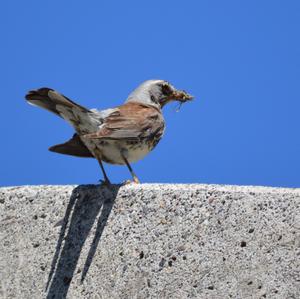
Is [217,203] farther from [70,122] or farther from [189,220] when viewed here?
[70,122]


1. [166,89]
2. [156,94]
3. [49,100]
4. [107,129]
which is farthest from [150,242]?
[166,89]

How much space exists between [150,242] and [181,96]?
125 inches

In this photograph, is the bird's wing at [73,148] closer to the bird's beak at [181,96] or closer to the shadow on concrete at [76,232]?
the shadow on concrete at [76,232]

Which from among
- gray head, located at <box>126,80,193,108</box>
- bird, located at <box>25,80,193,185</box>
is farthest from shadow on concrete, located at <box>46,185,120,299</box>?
gray head, located at <box>126,80,193,108</box>

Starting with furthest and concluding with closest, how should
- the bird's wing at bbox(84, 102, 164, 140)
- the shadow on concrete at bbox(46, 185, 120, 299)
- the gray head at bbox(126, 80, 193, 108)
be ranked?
the gray head at bbox(126, 80, 193, 108) < the bird's wing at bbox(84, 102, 164, 140) < the shadow on concrete at bbox(46, 185, 120, 299)

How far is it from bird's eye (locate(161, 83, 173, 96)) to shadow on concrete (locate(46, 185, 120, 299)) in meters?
2.47

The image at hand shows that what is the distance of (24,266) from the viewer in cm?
498

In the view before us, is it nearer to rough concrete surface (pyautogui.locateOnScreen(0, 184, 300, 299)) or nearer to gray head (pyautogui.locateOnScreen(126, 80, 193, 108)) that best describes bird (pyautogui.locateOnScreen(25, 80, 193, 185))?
gray head (pyautogui.locateOnScreen(126, 80, 193, 108))

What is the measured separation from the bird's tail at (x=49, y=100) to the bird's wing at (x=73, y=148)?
0.59 metres

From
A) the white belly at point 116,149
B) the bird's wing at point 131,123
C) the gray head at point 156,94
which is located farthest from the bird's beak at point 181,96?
the white belly at point 116,149

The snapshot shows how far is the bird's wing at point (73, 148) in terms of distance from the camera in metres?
5.99

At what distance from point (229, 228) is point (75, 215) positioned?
1.14 metres

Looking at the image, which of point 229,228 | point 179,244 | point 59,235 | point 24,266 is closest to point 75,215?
point 59,235

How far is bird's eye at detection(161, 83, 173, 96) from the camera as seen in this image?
7.29 m
